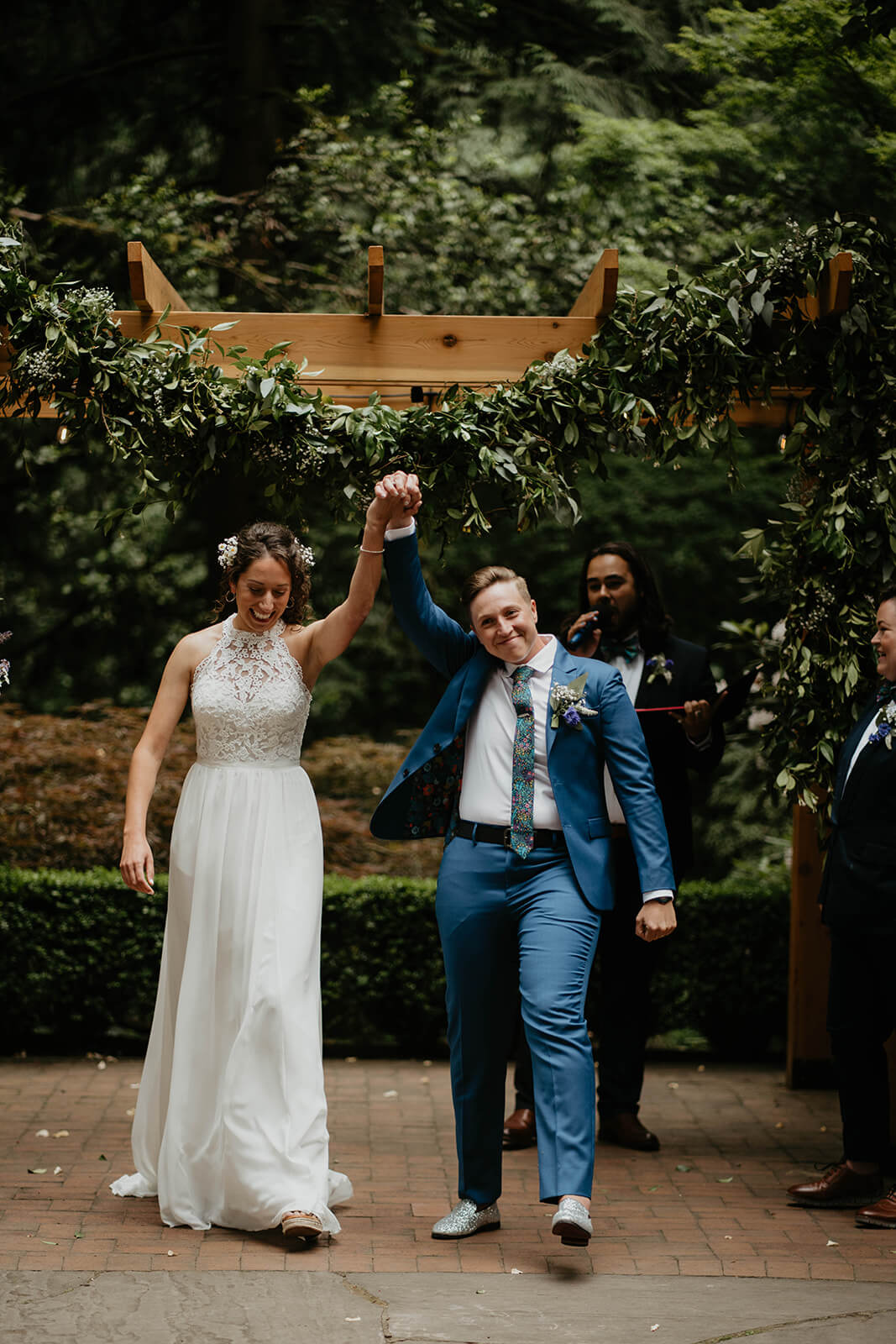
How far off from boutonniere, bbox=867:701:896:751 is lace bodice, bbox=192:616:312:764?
1857 millimetres

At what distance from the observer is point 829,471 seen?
16.7 ft

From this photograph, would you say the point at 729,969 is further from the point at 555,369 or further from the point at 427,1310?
the point at 427,1310

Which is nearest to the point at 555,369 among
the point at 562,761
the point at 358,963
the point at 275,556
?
the point at 275,556

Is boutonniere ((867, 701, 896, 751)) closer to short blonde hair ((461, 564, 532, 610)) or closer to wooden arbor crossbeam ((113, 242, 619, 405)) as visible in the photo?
short blonde hair ((461, 564, 532, 610))

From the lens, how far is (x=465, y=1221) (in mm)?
4145

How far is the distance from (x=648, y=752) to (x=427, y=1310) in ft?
7.71

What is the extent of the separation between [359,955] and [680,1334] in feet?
12.1

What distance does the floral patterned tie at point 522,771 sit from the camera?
4082 millimetres

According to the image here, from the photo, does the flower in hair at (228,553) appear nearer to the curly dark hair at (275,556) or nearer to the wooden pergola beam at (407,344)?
the curly dark hair at (275,556)

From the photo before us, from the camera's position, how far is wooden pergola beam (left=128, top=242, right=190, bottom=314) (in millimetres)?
4727

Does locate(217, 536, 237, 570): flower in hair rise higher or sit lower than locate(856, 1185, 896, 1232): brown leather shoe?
higher

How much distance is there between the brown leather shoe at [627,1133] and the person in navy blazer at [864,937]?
73 centimetres

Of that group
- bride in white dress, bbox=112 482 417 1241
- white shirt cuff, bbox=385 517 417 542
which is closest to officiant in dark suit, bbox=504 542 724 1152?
white shirt cuff, bbox=385 517 417 542

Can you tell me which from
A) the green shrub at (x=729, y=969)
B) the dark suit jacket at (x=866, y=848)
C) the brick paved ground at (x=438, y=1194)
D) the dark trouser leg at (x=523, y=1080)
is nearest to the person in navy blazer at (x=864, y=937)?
the dark suit jacket at (x=866, y=848)
